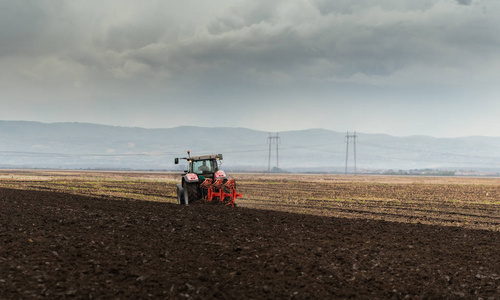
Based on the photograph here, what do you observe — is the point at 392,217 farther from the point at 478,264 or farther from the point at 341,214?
the point at 478,264

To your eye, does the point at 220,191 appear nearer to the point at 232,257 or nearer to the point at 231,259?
the point at 232,257

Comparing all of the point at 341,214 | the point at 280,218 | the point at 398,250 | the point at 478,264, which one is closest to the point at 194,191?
A: the point at 280,218

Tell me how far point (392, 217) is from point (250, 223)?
939 cm

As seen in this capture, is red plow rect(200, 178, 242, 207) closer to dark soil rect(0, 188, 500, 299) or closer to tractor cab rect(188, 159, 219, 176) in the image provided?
tractor cab rect(188, 159, 219, 176)

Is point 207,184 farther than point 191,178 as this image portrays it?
Yes

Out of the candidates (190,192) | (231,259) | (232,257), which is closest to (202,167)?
(190,192)

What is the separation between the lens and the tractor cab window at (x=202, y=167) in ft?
83.1

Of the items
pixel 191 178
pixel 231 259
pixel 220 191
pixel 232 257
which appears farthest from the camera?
pixel 191 178

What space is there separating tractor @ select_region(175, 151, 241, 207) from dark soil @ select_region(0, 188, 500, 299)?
4.70m

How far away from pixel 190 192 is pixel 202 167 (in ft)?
5.78

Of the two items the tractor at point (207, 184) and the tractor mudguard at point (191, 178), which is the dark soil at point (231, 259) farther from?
the tractor mudguard at point (191, 178)

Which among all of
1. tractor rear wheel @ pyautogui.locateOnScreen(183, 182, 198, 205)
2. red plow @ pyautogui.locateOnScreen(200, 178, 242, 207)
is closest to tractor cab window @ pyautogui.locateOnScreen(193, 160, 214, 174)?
red plow @ pyautogui.locateOnScreen(200, 178, 242, 207)

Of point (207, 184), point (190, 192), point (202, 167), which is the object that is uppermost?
point (202, 167)

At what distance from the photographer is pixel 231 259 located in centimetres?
1259
